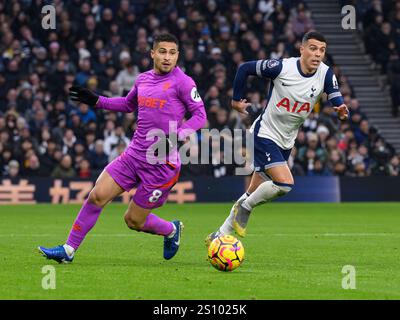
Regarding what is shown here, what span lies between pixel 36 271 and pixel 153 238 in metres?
4.62

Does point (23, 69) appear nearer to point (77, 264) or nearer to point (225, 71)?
point (225, 71)

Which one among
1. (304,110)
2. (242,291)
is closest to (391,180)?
(304,110)

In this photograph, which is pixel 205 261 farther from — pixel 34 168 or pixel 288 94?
pixel 34 168

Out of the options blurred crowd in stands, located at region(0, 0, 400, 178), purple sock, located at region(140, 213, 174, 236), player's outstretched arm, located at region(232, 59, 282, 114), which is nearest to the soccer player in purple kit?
purple sock, located at region(140, 213, 174, 236)

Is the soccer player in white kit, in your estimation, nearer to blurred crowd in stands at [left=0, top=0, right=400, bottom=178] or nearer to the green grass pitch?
the green grass pitch

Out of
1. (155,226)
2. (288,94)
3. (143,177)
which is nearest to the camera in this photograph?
(143,177)

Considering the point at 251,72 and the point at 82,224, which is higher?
the point at 251,72

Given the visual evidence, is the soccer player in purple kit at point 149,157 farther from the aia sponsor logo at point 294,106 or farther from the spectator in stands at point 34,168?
the spectator in stands at point 34,168

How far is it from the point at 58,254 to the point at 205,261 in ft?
5.31

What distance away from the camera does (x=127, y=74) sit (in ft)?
82.9

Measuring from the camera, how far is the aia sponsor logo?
479 inches

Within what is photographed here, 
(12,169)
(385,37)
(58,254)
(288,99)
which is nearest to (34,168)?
(12,169)

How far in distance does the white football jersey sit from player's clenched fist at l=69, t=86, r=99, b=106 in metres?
1.95

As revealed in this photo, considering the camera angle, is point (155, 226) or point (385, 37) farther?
point (385, 37)
